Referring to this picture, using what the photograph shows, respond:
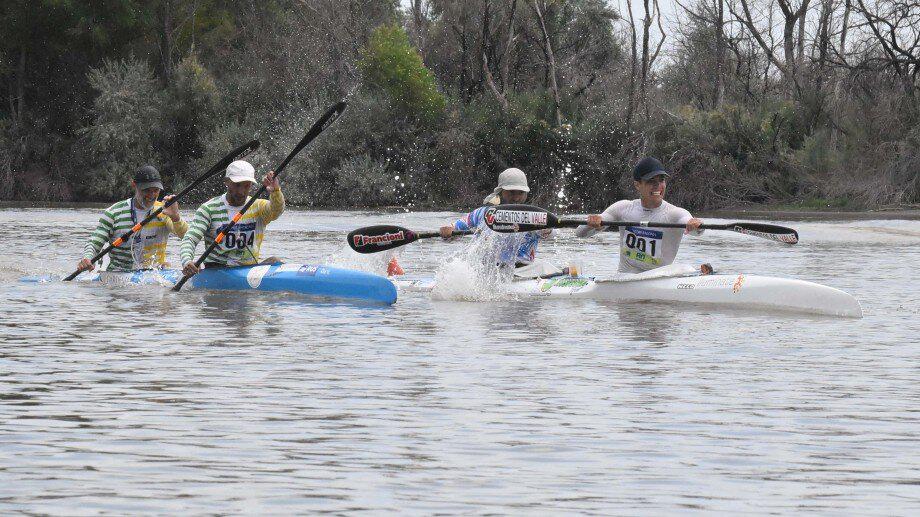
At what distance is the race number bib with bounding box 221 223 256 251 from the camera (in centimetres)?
1480

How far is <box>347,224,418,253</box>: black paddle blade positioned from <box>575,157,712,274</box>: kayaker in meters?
2.09

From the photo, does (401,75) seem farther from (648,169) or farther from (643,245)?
(648,169)

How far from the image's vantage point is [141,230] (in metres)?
15.5

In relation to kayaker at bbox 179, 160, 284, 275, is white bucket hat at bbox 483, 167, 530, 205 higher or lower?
higher

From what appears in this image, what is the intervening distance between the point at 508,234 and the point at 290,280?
83.0 inches

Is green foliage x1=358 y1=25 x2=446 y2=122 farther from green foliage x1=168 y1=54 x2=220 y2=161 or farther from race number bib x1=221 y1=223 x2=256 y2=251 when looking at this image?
race number bib x1=221 y1=223 x2=256 y2=251

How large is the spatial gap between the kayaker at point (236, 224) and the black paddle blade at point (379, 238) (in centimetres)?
98

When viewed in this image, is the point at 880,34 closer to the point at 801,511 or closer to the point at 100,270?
the point at 100,270

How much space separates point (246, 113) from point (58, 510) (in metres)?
42.0

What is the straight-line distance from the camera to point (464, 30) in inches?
1809

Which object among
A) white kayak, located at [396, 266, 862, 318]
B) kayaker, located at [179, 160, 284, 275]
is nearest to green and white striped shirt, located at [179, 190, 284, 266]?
kayaker, located at [179, 160, 284, 275]

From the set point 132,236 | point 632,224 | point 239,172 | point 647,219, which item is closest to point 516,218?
point 632,224

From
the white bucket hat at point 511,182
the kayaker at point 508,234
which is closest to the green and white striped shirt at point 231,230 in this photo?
the kayaker at point 508,234

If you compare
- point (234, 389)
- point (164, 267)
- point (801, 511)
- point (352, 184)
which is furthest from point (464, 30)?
point (801, 511)
